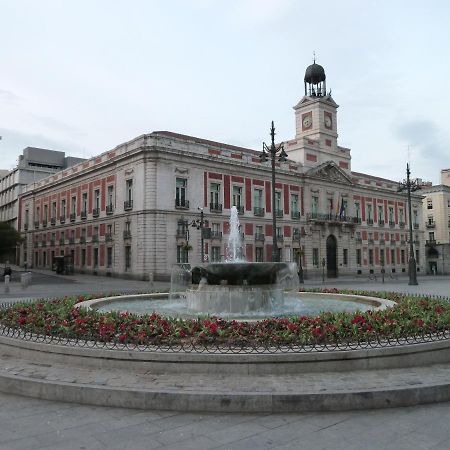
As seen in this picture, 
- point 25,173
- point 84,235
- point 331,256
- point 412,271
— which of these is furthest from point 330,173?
point 25,173

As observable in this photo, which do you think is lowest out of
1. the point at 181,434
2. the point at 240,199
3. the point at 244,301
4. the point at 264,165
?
the point at 181,434

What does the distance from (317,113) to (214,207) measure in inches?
709

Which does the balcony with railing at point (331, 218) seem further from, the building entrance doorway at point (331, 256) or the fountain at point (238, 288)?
the fountain at point (238, 288)

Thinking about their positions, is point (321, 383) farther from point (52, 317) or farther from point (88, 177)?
point (88, 177)

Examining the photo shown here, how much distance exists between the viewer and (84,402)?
17.3ft

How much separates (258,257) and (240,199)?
18.1 feet

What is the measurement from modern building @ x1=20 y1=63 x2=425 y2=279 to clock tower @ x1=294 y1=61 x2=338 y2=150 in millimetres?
111

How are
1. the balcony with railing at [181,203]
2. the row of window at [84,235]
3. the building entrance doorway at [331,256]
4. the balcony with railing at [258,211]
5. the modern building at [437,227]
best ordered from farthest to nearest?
the modern building at [437,227] → the building entrance doorway at [331,256] → the balcony with railing at [258,211] → the row of window at [84,235] → the balcony with railing at [181,203]

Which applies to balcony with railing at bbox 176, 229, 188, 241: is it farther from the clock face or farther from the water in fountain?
the clock face

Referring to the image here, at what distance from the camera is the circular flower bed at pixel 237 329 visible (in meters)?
6.34

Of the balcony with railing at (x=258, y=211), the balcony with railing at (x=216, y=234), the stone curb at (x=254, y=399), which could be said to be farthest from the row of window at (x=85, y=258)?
the stone curb at (x=254, y=399)

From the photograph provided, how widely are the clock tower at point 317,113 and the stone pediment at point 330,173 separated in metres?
2.34

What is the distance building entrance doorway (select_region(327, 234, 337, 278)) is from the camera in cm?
4778

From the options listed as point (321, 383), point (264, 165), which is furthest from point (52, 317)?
point (264, 165)
